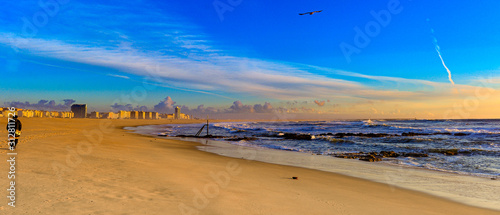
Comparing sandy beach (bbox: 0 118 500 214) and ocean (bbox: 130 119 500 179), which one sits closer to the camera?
sandy beach (bbox: 0 118 500 214)

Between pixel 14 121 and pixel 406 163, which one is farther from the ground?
pixel 14 121

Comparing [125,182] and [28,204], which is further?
[125,182]

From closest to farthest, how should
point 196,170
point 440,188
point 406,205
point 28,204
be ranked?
1. point 28,204
2. point 406,205
3. point 440,188
4. point 196,170

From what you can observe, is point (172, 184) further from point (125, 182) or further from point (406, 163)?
point (406, 163)

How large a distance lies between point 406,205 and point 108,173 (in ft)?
29.9

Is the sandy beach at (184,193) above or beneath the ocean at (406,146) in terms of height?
above

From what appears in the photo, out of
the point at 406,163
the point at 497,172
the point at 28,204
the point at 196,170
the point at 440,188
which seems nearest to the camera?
the point at 28,204

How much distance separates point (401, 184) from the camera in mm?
11258

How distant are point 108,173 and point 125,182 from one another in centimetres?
139

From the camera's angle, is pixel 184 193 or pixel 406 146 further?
pixel 406 146

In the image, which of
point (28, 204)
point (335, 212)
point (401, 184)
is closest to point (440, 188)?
point (401, 184)

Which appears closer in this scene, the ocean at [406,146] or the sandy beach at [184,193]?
the sandy beach at [184,193]

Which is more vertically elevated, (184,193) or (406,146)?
(184,193)

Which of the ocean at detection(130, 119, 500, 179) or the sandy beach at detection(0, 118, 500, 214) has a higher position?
the sandy beach at detection(0, 118, 500, 214)
